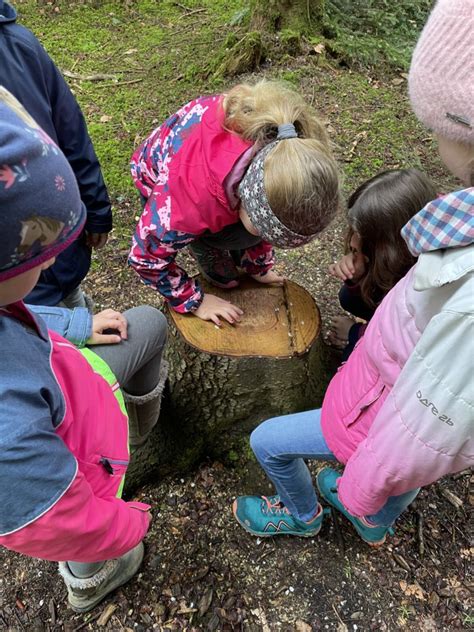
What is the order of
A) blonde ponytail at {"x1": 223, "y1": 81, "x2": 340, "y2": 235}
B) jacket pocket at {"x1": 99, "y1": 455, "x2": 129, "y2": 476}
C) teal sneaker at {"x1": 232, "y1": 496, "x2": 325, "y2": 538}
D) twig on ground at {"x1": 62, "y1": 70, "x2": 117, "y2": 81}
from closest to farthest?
jacket pocket at {"x1": 99, "y1": 455, "x2": 129, "y2": 476} < blonde ponytail at {"x1": 223, "y1": 81, "x2": 340, "y2": 235} < teal sneaker at {"x1": 232, "y1": 496, "x2": 325, "y2": 538} < twig on ground at {"x1": 62, "y1": 70, "x2": 117, "y2": 81}

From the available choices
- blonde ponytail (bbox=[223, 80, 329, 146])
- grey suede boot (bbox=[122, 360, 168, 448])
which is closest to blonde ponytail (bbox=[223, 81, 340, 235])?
blonde ponytail (bbox=[223, 80, 329, 146])

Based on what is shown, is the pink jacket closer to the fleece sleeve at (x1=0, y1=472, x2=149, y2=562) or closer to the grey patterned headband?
the grey patterned headband

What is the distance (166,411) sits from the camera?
255 centimetres

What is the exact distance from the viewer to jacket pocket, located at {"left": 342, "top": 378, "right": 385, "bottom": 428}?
147cm

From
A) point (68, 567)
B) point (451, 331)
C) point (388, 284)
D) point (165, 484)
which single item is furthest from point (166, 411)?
point (451, 331)

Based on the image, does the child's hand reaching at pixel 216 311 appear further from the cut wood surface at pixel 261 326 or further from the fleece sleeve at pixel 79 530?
the fleece sleeve at pixel 79 530

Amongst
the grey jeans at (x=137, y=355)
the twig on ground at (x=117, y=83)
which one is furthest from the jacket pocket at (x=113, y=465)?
the twig on ground at (x=117, y=83)

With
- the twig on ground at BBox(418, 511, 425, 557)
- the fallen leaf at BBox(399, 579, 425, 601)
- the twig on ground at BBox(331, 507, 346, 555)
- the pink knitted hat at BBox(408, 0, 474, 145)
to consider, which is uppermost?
the pink knitted hat at BBox(408, 0, 474, 145)

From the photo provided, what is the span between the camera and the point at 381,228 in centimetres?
200

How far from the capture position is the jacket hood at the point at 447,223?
1046 millimetres

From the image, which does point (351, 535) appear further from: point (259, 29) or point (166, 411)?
point (259, 29)

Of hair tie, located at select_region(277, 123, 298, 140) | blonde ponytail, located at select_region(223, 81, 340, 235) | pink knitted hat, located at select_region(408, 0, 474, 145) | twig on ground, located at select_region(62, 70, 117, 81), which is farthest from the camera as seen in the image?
twig on ground, located at select_region(62, 70, 117, 81)

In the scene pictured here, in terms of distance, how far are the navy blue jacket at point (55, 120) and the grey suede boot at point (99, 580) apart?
1.10 meters

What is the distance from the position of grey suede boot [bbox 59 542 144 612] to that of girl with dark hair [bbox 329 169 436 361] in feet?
5.11
